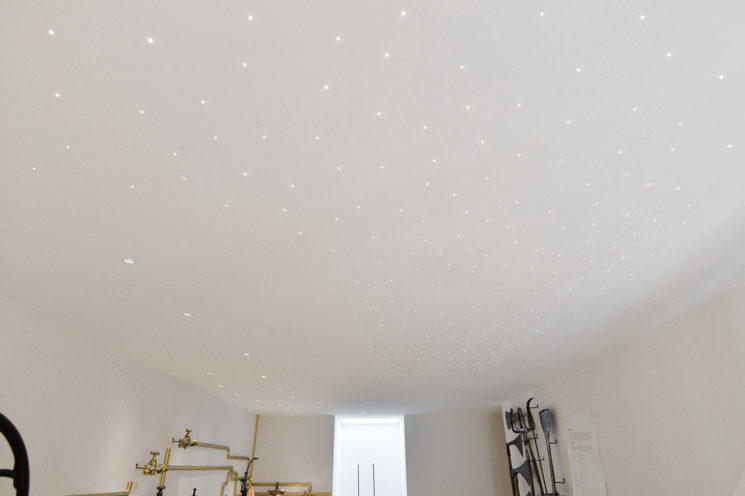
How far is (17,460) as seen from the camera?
60 cm

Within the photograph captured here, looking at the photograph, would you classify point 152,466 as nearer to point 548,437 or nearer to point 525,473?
point 548,437

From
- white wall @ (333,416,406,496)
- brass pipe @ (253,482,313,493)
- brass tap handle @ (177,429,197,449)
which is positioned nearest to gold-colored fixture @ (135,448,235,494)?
brass tap handle @ (177,429,197,449)

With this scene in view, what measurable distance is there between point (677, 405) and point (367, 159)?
2.98 m

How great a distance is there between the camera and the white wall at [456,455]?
6855 millimetres

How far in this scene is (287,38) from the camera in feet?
3.42

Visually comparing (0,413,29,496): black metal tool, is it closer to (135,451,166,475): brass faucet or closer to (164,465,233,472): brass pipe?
(135,451,166,475): brass faucet

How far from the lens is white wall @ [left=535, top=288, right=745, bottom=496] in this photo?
8.34 feet

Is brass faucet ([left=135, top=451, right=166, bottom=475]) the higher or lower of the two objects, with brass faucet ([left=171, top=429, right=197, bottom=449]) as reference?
lower

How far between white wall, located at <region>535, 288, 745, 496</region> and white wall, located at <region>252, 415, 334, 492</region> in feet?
14.5

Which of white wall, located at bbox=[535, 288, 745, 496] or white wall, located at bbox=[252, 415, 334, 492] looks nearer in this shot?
white wall, located at bbox=[535, 288, 745, 496]

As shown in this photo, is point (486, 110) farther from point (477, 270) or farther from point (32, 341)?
point (32, 341)

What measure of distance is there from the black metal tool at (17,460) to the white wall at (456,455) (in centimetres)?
731

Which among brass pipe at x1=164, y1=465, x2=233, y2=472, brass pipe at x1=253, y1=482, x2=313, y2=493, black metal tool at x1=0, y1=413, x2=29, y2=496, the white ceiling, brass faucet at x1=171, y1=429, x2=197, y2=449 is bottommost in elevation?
brass pipe at x1=253, y1=482, x2=313, y2=493

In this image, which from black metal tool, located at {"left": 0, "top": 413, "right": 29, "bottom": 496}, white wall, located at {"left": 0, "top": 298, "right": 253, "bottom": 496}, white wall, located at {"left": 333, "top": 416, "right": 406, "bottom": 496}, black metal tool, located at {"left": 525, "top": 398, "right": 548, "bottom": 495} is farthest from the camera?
white wall, located at {"left": 333, "top": 416, "right": 406, "bottom": 496}
